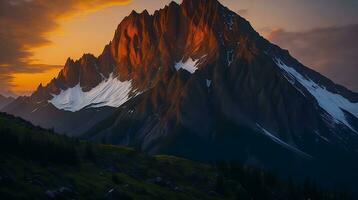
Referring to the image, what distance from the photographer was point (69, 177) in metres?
171

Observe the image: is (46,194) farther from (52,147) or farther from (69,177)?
(52,147)

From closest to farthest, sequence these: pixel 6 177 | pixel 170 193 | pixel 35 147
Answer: pixel 6 177 < pixel 35 147 < pixel 170 193

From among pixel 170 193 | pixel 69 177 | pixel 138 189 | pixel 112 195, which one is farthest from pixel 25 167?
pixel 170 193

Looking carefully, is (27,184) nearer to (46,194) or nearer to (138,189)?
(46,194)

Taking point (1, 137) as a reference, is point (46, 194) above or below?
below

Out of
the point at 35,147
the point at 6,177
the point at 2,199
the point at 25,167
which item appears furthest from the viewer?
the point at 35,147

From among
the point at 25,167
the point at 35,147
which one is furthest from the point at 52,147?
the point at 25,167

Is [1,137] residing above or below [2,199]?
above

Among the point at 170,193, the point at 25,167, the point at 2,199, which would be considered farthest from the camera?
the point at 170,193

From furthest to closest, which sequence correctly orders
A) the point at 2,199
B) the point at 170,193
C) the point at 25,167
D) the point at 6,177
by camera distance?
1. the point at 170,193
2. the point at 25,167
3. the point at 6,177
4. the point at 2,199

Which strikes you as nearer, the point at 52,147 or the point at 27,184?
the point at 27,184

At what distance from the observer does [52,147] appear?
182500 mm

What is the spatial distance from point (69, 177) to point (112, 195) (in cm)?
1303

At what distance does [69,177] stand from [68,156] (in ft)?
→ 58.3
